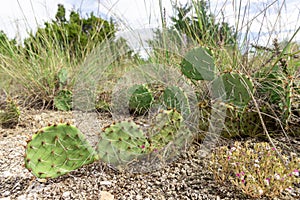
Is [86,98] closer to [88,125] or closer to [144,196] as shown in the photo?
[88,125]

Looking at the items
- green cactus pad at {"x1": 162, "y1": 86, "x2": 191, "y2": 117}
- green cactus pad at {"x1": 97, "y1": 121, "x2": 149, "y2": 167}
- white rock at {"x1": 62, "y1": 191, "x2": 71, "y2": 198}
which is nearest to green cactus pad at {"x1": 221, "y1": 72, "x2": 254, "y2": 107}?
green cactus pad at {"x1": 162, "y1": 86, "x2": 191, "y2": 117}

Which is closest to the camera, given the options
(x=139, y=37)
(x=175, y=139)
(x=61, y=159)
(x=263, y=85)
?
(x=61, y=159)

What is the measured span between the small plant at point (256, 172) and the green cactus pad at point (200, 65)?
17.4 inches

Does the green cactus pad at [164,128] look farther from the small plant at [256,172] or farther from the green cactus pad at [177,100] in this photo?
the small plant at [256,172]

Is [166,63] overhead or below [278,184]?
overhead

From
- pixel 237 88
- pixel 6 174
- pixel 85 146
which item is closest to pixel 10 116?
pixel 6 174

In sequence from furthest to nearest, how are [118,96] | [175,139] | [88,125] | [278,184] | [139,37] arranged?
[118,96] < [139,37] < [88,125] < [175,139] < [278,184]

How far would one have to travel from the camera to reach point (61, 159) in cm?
125

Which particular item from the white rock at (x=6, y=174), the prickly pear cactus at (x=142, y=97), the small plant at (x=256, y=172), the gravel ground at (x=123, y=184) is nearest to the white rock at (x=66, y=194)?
the gravel ground at (x=123, y=184)

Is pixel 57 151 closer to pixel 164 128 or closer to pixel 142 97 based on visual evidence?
pixel 164 128

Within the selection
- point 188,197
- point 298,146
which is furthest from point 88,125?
point 298,146

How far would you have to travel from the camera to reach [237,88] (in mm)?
1404

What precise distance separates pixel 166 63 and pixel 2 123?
1371mm

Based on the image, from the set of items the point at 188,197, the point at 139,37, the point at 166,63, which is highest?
the point at 139,37
